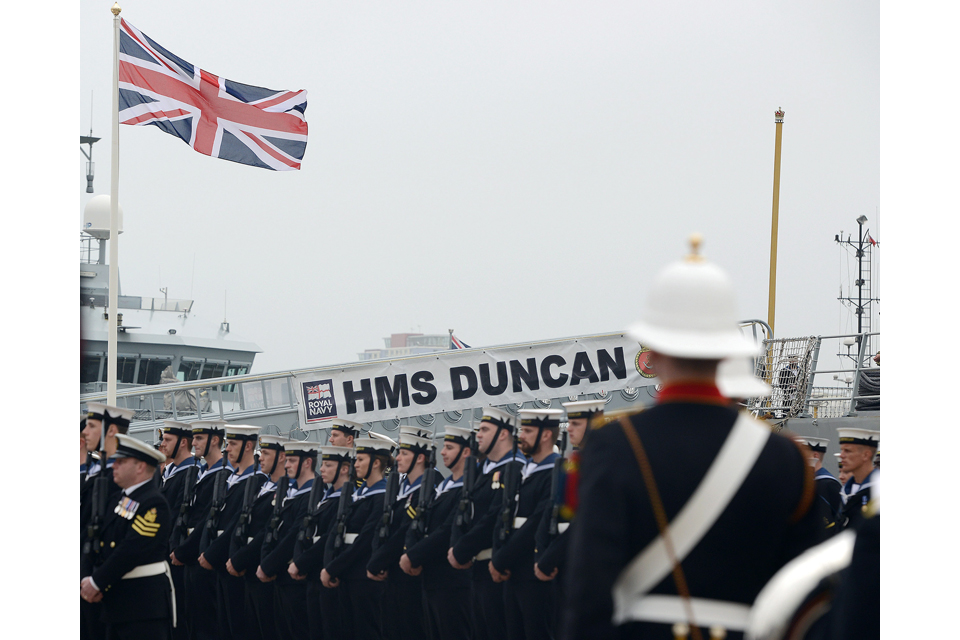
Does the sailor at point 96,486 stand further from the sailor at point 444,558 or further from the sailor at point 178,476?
the sailor at point 444,558

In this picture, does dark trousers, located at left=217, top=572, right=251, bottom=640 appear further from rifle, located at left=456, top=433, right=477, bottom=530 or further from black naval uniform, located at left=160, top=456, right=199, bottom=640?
rifle, located at left=456, top=433, right=477, bottom=530

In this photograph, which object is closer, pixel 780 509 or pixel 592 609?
pixel 592 609

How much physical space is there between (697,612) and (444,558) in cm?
391

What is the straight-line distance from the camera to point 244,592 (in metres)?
6.86

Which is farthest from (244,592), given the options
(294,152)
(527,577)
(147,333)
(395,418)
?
(147,333)

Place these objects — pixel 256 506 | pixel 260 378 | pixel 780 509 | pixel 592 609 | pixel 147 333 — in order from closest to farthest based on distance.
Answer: pixel 592 609
pixel 780 509
pixel 256 506
pixel 260 378
pixel 147 333

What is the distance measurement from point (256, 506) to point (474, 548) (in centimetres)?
191

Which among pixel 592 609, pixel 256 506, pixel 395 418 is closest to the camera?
pixel 592 609

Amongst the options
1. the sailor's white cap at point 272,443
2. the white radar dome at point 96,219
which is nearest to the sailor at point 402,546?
the sailor's white cap at point 272,443

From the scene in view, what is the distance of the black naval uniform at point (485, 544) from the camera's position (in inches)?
216

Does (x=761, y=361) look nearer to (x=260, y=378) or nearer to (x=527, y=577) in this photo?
(x=527, y=577)

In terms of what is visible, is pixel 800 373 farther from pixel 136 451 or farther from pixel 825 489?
pixel 136 451

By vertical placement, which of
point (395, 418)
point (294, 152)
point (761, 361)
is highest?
point (294, 152)

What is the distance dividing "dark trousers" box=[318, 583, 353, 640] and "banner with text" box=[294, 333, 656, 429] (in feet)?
5.72
